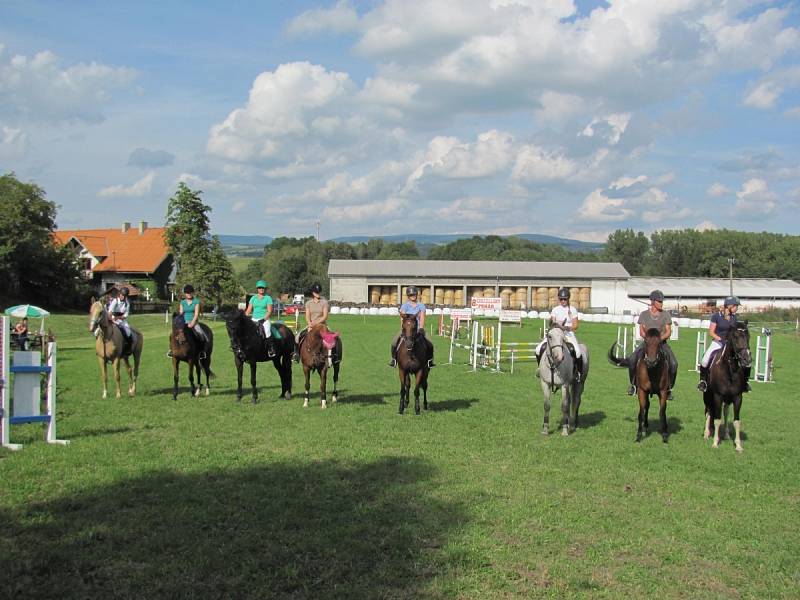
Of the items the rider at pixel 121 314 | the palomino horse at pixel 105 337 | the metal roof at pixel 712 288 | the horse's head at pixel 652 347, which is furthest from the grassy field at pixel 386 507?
the metal roof at pixel 712 288

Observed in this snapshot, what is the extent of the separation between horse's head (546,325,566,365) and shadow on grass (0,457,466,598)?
14.9 ft

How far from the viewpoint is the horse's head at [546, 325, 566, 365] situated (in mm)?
12773

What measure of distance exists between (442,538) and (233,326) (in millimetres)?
8932

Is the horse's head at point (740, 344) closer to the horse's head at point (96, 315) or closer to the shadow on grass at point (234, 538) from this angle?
the shadow on grass at point (234, 538)

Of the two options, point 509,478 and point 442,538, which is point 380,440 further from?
point 442,538

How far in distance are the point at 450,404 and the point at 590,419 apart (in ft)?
10.4

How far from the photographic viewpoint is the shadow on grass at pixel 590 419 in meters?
13.9

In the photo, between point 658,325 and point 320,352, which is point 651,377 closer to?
point 658,325

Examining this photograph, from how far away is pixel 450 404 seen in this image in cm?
1628

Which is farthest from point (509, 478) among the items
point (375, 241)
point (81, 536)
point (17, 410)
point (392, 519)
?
point (375, 241)

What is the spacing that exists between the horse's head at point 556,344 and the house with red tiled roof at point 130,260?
221 feet

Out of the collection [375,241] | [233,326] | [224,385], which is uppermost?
[375,241]

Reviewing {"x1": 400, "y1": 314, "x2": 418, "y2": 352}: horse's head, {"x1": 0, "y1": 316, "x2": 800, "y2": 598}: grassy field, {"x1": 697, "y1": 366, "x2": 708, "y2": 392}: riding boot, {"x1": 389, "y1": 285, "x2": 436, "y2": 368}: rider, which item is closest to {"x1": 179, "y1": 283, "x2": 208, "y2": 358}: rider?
{"x1": 0, "y1": 316, "x2": 800, "y2": 598}: grassy field

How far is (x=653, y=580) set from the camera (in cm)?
615
